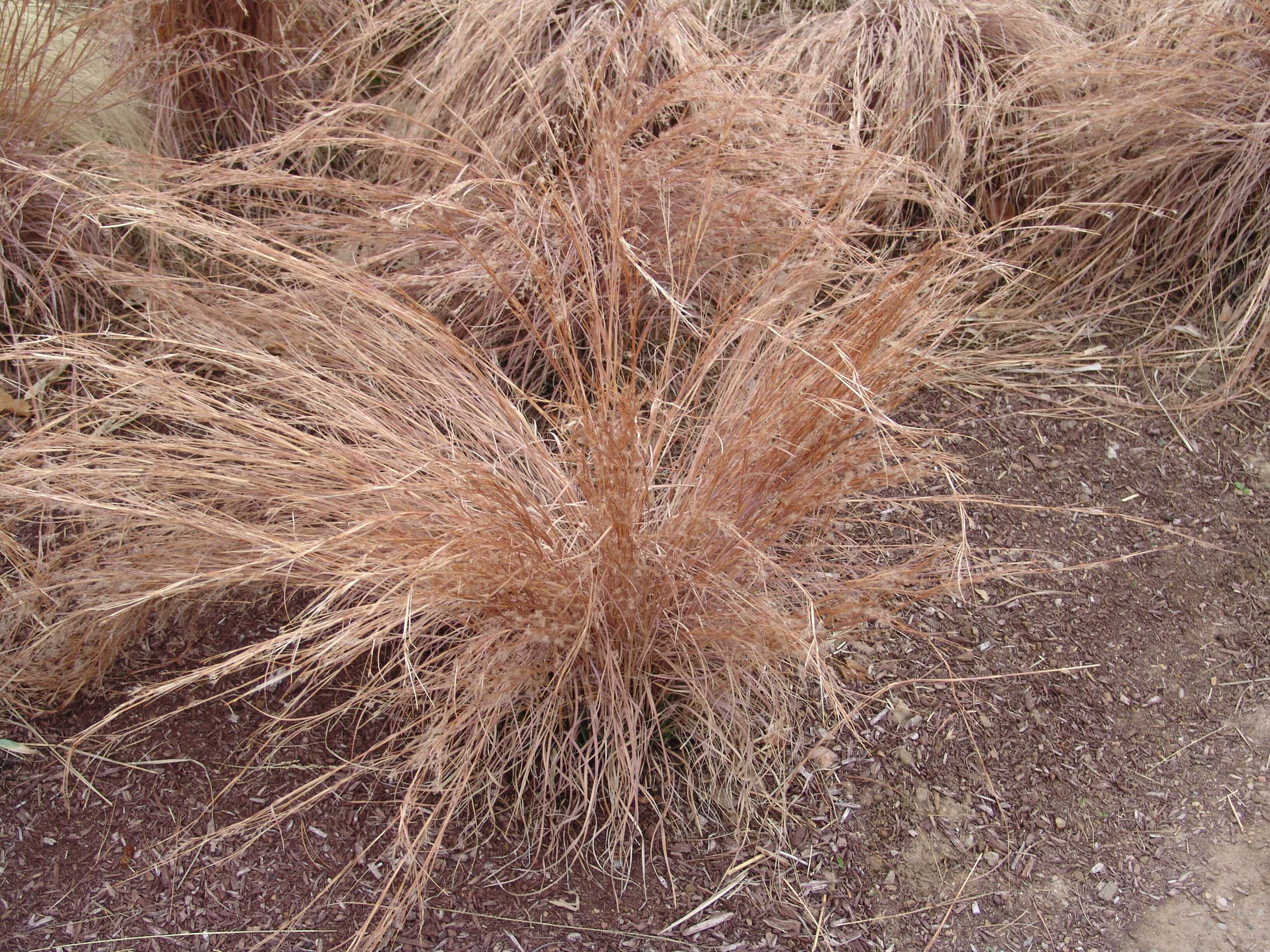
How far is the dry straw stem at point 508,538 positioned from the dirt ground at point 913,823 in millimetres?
75

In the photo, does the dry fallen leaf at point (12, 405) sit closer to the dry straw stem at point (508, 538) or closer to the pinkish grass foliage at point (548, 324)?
the pinkish grass foliage at point (548, 324)

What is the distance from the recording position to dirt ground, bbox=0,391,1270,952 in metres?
1.59

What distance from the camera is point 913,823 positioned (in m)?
1.74

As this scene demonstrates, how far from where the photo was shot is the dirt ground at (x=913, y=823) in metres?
1.59

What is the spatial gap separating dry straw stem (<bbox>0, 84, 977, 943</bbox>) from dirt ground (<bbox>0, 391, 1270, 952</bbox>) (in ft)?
0.25

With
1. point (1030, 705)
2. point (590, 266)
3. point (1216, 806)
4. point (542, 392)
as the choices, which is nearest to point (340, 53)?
point (542, 392)

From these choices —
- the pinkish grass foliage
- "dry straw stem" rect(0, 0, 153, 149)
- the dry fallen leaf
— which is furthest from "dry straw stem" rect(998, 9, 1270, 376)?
the dry fallen leaf

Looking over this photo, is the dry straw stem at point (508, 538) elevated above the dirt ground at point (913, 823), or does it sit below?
above

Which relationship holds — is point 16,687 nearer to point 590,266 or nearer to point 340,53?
point 590,266

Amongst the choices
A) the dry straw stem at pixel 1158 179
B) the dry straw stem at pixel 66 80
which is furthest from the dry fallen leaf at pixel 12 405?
the dry straw stem at pixel 1158 179

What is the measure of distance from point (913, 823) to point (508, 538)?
82cm

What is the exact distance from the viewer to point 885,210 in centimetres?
267

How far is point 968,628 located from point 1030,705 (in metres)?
0.18

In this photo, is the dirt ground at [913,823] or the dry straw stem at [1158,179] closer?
the dirt ground at [913,823]
